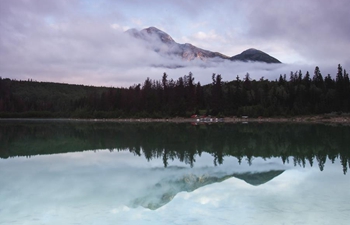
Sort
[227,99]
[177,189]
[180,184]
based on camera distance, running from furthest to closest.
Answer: [227,99] → [180,184] → [177,189]

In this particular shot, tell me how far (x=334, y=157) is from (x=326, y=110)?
5525cm

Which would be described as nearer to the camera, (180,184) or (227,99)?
(180,184)

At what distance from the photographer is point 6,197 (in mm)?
8453

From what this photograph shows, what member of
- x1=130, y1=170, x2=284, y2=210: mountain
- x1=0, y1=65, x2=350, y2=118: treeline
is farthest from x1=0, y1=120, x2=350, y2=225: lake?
x1=0, y1=65, x2=350, y2=118: treeline

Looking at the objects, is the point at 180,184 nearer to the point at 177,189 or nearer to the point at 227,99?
the point at 177,189

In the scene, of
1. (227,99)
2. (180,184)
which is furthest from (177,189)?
(227,99)

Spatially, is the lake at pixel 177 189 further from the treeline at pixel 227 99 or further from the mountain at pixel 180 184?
the treeline at pixel 227 99

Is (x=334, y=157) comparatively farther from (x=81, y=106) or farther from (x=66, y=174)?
(x=81, y=106)

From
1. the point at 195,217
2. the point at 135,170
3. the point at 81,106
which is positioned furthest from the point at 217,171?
the point at 81,106

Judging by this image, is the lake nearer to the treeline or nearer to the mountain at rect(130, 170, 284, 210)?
the mountain at rect(130, 170, 284, 210)

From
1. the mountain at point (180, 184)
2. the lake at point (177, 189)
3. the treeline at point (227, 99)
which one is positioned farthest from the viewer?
the treeline at point (227, 99)

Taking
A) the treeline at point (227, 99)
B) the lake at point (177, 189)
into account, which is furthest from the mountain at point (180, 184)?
the treeline at point (227, 99)

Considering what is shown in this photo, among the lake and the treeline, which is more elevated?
the treeline

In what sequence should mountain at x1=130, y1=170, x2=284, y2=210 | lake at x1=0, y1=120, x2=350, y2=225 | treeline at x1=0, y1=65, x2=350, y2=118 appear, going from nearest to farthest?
1. lake at x1=0, y1=120, x2=350, y2=225
2. mountain at x1=130, y1=170, x2=284, y2=210
3. treeline at x1=0, y1=65, x2=350, y2=118
